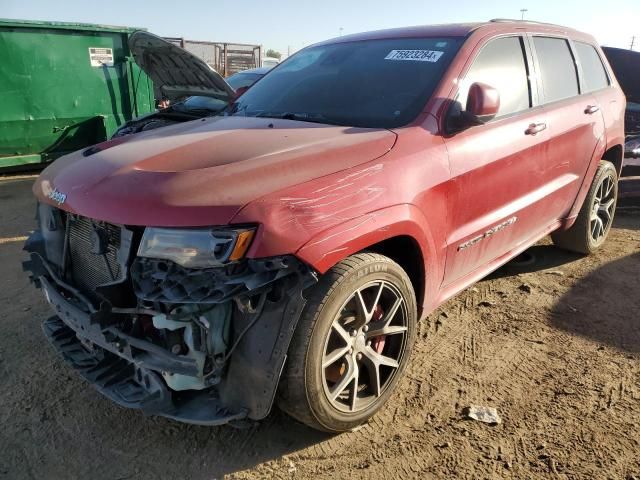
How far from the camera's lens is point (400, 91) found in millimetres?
2945

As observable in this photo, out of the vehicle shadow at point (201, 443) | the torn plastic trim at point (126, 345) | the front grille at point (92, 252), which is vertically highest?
the front grille at point (92, 252)

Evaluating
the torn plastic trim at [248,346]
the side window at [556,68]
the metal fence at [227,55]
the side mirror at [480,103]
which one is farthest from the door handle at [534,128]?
the metal fence at [227,55]

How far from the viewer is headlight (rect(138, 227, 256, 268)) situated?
194cm

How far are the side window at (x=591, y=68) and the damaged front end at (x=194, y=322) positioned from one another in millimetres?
3583

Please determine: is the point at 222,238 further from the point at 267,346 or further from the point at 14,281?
the point at 14,281

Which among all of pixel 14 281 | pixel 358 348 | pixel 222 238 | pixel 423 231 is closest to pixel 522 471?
pixel 358 348

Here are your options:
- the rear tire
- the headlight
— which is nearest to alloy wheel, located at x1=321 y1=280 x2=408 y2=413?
the headlight

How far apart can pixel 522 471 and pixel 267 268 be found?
4.79ft

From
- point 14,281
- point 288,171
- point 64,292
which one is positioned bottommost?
point 14,281

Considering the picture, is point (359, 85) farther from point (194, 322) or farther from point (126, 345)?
point (126, 345)

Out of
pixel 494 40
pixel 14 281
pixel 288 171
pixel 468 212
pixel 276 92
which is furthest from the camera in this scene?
pixel 14 281

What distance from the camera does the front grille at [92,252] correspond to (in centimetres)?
223

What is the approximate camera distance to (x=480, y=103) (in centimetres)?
267

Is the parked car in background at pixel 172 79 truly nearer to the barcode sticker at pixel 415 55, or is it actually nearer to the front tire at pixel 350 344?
the barcode sticker at pixel 415 55
